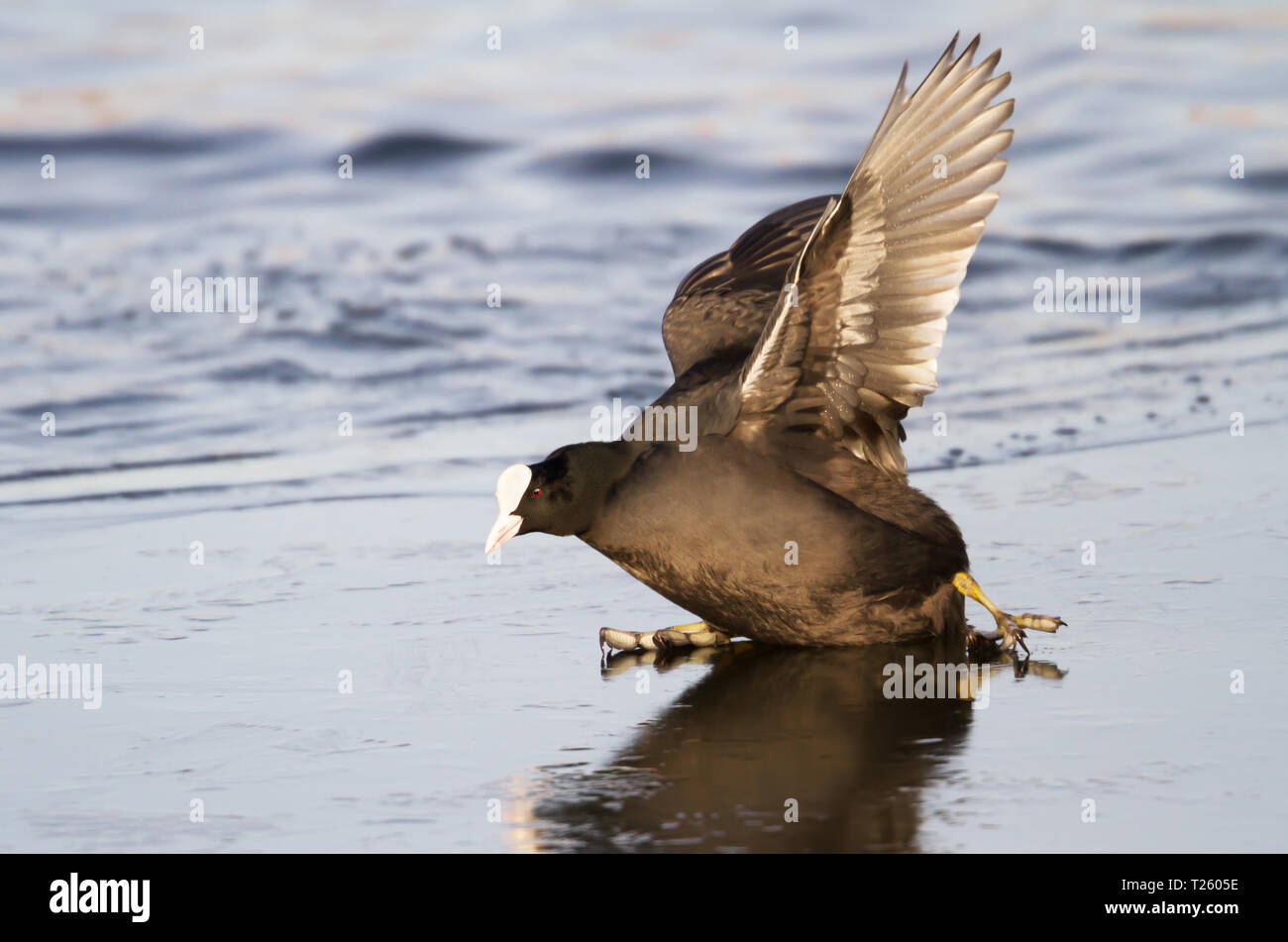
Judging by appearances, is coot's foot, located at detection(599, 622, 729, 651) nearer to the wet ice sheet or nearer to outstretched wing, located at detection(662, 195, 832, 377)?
the wet ice sheet

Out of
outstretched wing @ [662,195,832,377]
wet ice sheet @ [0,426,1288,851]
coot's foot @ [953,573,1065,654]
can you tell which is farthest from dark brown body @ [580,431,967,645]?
outstretched wing @ [662,195,832,377]

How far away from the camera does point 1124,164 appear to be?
1324 cm

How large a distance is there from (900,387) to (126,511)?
3365 millimetres

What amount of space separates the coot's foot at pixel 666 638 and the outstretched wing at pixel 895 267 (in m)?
0.67

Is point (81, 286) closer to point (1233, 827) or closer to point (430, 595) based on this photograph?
point (430, 595)

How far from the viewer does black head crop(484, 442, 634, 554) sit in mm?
5168

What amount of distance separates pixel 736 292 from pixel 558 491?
1446 millimetres

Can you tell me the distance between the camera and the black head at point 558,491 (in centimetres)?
517

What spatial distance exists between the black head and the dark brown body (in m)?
0.05

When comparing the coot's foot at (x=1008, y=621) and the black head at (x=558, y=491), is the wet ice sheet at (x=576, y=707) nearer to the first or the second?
the coot's foot at (x=1008, y=621)

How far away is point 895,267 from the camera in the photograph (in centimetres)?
518

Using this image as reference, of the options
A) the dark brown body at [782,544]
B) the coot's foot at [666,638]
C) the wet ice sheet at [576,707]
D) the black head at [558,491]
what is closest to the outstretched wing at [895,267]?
the dark brown body at [782,544]

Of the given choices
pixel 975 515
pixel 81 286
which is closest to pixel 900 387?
pixel 975 515

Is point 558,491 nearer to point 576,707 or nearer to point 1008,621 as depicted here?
point 576,707
